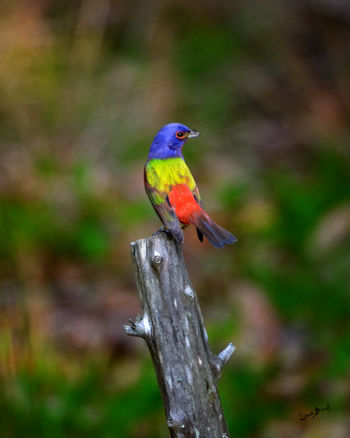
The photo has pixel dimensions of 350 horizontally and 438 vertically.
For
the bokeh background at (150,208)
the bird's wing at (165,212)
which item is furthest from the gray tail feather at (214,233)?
the bokeh background at (150,208)

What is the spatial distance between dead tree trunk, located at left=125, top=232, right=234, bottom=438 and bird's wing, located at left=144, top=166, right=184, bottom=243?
10 centimetres

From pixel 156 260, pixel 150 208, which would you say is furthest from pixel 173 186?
pixel 150 208

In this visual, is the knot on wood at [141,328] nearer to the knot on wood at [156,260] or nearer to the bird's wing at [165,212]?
the knot on wood at [156,260]

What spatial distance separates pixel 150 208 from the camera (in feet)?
27.2

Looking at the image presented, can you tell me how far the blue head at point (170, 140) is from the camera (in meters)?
3.09

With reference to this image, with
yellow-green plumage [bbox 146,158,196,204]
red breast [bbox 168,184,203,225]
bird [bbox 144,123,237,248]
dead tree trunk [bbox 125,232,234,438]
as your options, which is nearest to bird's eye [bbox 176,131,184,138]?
bird [bbox 144,123,237,248]

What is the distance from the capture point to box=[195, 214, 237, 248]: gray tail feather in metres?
2.88

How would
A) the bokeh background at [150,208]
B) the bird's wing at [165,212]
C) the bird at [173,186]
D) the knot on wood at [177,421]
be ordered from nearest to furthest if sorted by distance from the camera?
1. the knot on wood at [177,421]
2. the bird's wing at [165,212]
3. the bird at [173,186]
4. the bokeh background at [150,208]

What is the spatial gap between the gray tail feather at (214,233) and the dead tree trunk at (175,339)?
19 cm

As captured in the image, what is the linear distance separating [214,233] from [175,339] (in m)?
0.47

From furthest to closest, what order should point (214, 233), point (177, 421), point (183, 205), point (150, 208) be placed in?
point (150, 208), point (183, 205), point (214, 233), point (177, 421)

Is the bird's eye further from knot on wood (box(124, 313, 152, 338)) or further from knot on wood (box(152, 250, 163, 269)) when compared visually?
knot on wood (box(124, 313, 152, 338))

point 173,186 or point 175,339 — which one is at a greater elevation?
point 173,186

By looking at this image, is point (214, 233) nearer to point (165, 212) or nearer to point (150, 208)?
point (165, 212)
